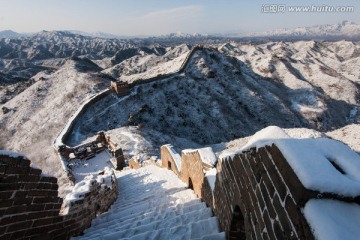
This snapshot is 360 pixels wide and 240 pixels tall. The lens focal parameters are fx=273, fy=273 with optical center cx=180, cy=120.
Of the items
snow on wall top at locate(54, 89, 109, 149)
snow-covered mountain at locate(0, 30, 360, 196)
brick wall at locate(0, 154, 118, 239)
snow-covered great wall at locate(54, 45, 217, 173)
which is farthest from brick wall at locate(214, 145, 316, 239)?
snow on wall top at locate(54, 89, 109, 149)

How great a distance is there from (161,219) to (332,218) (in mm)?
4177

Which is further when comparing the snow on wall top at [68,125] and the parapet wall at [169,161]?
the snow on wall top at [68,125]

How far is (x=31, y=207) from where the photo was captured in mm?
4328

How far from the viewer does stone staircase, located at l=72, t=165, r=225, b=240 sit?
4.46 m

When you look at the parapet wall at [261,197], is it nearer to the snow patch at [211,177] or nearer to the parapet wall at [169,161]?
the snow patch at [211,177]

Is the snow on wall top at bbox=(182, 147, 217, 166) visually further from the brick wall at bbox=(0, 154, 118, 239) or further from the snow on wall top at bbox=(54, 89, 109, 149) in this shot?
the snow on wall top at bbox=(54, 89, 109, 149)

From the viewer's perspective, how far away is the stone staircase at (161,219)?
446cm

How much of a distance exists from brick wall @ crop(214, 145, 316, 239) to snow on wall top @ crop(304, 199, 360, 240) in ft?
0.22

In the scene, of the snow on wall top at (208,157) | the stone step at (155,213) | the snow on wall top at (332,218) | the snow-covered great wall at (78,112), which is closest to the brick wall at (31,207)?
the stone step at (155,213)

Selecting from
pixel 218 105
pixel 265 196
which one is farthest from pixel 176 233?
pixel 218 105

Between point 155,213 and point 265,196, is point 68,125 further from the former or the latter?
point 265,196

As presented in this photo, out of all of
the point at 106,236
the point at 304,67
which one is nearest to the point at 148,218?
the point at 106,236

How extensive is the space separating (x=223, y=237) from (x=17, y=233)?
3.05 m

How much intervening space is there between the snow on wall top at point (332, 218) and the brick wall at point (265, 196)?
0.07 m
